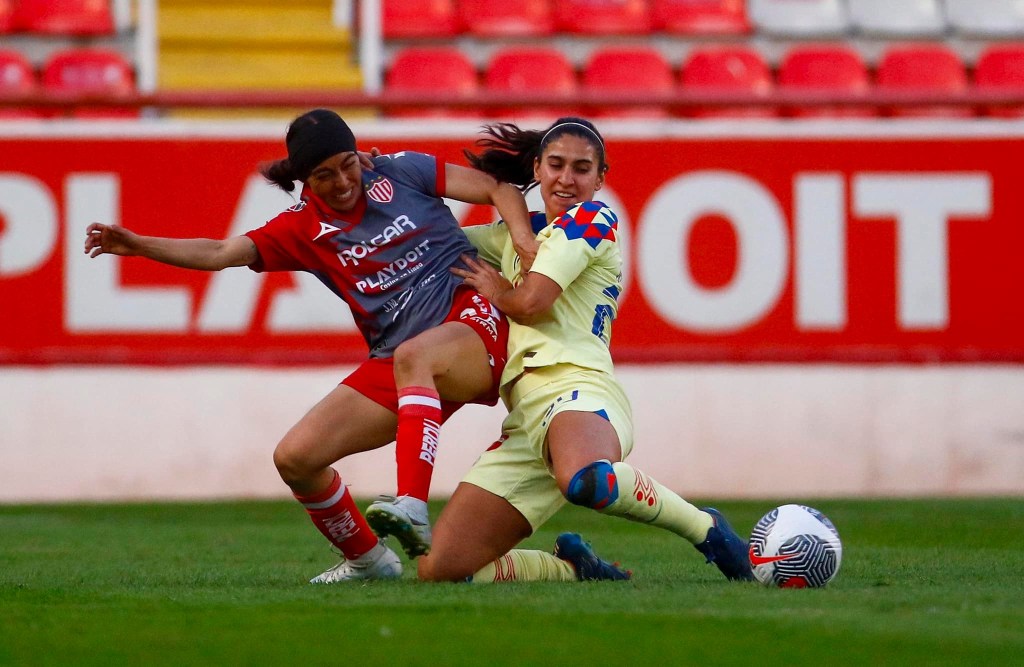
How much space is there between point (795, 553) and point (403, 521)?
1.19 meters

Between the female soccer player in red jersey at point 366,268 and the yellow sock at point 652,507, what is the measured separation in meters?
0.68

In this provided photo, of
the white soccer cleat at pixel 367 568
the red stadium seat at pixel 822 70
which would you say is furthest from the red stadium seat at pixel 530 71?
the white soccer cleat at pixel 367 568

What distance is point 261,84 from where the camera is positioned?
38.7 feet

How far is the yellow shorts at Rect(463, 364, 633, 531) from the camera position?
5.05 metres

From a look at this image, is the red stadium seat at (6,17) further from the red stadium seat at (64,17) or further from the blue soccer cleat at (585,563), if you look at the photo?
the blue soccer cleat at (585,563)

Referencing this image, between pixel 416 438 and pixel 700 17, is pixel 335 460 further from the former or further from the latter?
pixel 700 17

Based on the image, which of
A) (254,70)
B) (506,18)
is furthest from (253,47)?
(506,18)

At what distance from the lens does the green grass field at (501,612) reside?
3.54m

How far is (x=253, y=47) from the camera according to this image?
40.4 ft

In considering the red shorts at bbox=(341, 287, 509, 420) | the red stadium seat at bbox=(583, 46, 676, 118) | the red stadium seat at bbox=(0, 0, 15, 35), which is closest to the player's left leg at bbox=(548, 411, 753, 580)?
the red shorts at bbox=(341, 287, 509, 420)

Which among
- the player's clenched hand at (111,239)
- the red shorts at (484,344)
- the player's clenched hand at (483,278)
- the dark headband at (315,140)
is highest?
the dark headband at (315,140)

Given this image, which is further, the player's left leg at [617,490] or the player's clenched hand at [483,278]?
the player's clenched hand at [483,278]

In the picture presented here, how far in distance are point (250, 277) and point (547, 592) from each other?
4801 mm

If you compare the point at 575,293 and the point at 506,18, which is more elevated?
the point at 506,18
